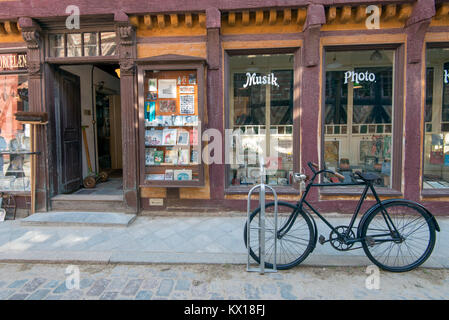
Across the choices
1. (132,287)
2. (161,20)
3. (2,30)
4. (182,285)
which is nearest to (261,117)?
(161,20)

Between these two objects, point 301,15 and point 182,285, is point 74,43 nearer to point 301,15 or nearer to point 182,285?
point 301,15

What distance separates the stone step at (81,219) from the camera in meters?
4.89

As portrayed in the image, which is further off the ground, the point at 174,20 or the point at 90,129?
the point at 174,20

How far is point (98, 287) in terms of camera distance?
309 centimetres

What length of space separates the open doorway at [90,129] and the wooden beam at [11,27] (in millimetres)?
954

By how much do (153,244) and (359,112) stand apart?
18.5 ft

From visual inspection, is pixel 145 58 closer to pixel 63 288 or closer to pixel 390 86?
pixel 63 288

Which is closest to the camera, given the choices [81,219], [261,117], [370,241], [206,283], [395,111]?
[206,283]

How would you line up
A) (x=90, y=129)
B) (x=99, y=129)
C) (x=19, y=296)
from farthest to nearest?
(x=99, y=129)
(x=90, y=129)
(x=19, y=296)

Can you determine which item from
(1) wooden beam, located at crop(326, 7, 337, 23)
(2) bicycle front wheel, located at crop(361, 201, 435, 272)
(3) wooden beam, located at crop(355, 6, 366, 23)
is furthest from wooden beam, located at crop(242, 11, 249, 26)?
(2) bicycle front wheel, located at crop(361, 201, 435, 272)

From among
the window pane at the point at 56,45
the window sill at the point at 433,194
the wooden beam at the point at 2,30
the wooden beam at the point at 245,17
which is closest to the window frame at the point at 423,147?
the window sill at the point at 433,194

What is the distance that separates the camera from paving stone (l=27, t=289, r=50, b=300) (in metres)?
2.88

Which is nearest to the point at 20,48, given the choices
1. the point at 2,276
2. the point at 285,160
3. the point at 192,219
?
the point at 2,276

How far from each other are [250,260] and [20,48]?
19.4ft
